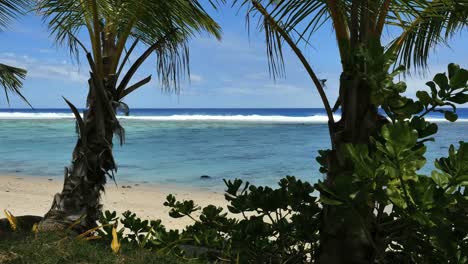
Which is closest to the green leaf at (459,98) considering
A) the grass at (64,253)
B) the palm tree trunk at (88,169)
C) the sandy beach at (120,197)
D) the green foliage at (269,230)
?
the green foliage at (269,230)

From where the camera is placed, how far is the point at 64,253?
2.38 metres

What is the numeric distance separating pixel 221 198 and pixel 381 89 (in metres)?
5.50

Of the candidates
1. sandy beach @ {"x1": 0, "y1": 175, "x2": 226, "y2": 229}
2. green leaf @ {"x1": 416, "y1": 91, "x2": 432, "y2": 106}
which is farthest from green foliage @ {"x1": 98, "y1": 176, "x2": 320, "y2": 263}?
sandy beach @ {"x1": 0, "y1": 175, "x2": 226, "y2": 229}

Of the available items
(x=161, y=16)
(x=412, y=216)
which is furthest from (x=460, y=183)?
(x=161, y=16)

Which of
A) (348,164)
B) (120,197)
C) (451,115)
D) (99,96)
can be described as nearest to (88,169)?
(99,96)

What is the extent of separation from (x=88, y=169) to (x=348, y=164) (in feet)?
6.66

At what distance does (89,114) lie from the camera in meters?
3.30

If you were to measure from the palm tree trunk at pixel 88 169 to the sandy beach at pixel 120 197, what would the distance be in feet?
6.43

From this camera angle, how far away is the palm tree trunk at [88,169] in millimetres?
3217

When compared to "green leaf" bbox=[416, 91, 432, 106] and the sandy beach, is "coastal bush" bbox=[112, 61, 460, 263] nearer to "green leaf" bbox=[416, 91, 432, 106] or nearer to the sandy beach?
"green leaf" bbox=[416, 91, 432, 106]

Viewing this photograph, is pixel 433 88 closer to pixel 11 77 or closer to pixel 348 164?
pixel 348 164

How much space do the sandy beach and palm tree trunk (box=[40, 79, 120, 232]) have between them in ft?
6.43

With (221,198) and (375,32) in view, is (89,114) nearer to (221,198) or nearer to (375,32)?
(375,32)

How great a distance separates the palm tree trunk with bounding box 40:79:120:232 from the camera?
322 cm
